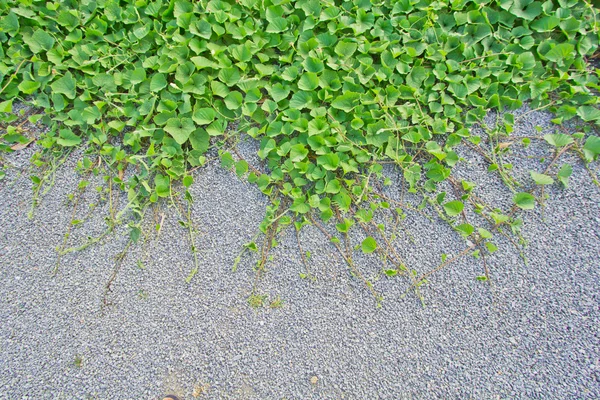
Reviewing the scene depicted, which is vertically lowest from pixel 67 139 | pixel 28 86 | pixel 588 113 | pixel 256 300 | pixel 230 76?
pixel 256 300

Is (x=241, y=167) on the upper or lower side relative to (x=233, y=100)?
lower

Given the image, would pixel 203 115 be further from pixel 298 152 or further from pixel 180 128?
pixel 298 152

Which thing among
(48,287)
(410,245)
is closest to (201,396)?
(48,287)

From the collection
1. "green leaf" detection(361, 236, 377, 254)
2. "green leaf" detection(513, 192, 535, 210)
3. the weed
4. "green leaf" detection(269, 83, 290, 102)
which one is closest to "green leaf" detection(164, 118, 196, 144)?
"green leaf" detection(269, 83, 290, 102)

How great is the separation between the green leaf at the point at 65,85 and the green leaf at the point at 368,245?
1692 mm

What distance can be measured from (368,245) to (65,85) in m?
1.78

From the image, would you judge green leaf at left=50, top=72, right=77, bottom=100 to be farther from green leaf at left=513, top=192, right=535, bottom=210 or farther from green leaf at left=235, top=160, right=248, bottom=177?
green leaf at left=513, top=192, right=535, bottom=210

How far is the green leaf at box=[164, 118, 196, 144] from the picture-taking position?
1.86 m

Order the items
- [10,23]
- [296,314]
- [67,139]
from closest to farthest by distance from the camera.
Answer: [296,314] < [67,139] < [10,23]

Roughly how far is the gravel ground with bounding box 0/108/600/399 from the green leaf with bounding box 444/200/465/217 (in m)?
0.07

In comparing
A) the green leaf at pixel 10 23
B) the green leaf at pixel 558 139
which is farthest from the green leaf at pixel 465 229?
Result: the green leaf at pixel 10 23

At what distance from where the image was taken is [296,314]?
162 cm

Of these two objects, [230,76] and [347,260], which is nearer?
[347,260]

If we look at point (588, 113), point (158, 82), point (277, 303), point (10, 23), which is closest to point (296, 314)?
point (277, 303)
